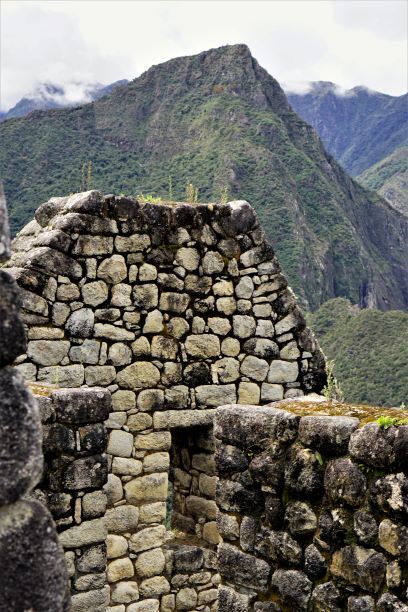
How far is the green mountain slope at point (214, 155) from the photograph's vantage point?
57.6 m

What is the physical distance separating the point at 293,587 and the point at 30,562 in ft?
5.55

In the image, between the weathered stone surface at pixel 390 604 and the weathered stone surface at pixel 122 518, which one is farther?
the weathered stone surface at pixel 122 518

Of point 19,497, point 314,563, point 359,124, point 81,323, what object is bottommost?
point 314,563

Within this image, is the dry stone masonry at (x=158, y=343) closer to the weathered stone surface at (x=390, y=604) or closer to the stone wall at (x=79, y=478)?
the stone wall at (x=79, y=478)

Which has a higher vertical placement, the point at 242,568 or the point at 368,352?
the point at 368,352

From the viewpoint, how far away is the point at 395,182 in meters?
126

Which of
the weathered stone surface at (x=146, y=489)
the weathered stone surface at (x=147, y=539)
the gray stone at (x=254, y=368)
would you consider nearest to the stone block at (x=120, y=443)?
the weathered stone surface at (x=146, y=489)

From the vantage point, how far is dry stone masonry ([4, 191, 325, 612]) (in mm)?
5750

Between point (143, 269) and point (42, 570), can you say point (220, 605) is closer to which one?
point (42, 570)

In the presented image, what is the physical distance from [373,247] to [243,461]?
116834 mm

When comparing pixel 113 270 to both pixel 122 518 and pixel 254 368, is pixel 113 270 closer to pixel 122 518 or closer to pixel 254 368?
pixel 254 368

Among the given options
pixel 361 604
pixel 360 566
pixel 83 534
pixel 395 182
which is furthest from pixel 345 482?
pixel 395 182

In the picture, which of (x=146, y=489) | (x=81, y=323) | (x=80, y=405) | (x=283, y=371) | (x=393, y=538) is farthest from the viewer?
(x=283, y=371)

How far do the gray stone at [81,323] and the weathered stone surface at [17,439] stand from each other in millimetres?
3826
